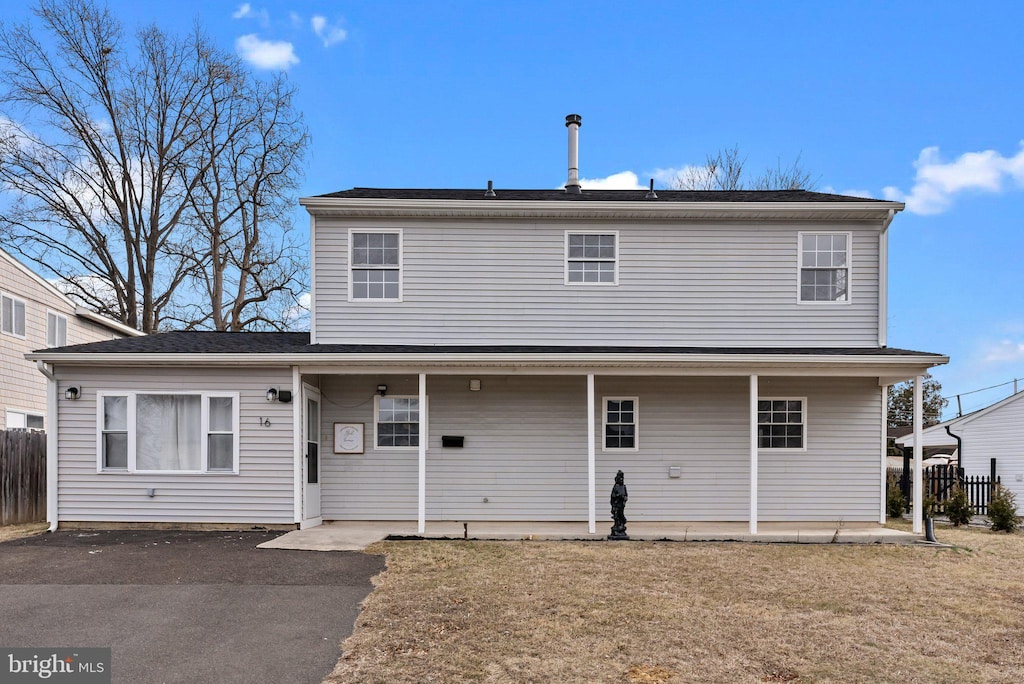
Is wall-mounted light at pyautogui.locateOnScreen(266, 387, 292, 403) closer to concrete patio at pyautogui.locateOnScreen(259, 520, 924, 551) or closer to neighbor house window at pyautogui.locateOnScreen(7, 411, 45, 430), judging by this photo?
concrete patio at pyautogui.locateOnScreen(259, 520, 924, 551)

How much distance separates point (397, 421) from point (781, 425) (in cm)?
631

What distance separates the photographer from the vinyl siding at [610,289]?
11234 millimetres

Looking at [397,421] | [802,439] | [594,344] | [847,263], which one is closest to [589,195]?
[594,344]

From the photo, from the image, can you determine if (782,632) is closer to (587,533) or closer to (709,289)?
(587,533)

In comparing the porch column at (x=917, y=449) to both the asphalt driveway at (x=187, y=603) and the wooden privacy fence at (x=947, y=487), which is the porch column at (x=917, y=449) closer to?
the wooden privacy fence at (x=947, y=487)

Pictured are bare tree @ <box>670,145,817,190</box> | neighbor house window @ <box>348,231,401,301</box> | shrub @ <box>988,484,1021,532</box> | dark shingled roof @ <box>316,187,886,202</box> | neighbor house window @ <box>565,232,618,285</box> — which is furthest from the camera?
bare tree @ <box>670,145,817,190</box>

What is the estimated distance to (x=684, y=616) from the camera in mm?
6012

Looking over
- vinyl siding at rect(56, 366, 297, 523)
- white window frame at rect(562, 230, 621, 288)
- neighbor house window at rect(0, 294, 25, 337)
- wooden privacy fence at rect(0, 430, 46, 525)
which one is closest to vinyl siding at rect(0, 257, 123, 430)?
neighbor house window at rect(0, 294, 25, 337)

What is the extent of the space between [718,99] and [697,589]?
15.7m

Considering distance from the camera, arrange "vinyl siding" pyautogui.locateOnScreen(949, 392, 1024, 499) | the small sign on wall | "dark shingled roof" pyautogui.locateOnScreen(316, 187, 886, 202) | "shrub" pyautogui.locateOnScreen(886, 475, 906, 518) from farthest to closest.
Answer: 1. "vinyl siding" pyautogui.locateOnScreen(949, 392, 1024, 499)
2. "shrub" pyautogui.locateOnScreen(886, 475, 906, 518)
3. "dark shingled roof" pyautogui.locateOnScreen(316, 187, 886, 202)
4. the small sign on wall

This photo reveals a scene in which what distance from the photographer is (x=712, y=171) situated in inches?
978

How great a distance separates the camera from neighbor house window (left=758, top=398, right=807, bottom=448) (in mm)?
11148

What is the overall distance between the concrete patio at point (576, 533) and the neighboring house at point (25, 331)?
8.67m

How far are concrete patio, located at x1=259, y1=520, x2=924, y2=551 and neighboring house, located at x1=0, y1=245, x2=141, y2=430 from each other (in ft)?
28.4
